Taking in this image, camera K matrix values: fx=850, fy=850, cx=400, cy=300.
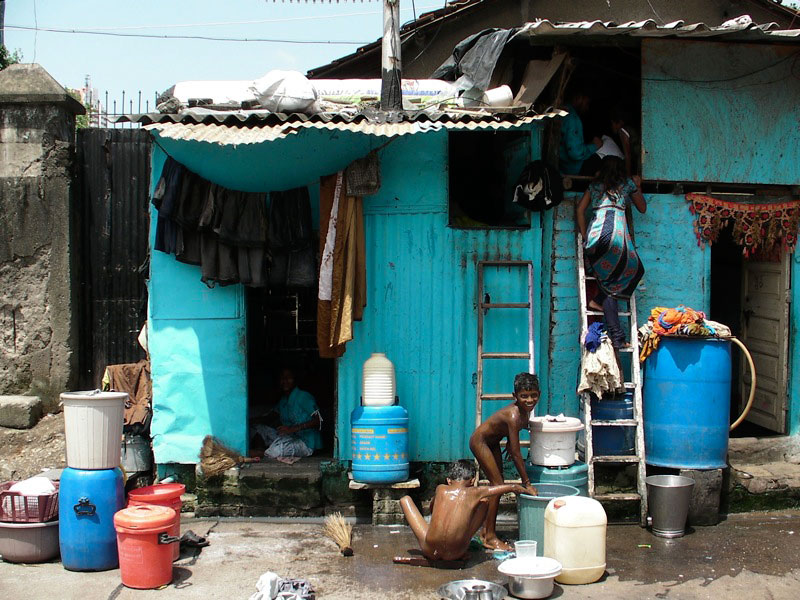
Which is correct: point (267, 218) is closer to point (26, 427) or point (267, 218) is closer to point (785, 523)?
point (26, 427)

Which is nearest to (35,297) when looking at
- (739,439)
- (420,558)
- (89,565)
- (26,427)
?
(26,427)

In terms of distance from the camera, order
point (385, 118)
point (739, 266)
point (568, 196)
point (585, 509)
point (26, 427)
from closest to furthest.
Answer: point (585, 509) < point (385, 118) < point (568, 196) < point (26, 427) < point (739, 266)

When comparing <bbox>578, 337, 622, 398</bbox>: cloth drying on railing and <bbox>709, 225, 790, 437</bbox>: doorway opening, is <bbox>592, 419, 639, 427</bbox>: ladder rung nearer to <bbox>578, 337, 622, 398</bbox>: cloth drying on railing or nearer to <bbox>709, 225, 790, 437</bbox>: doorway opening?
<bbox>578, 337, 622, 398</bbox>: cloth drying on railing

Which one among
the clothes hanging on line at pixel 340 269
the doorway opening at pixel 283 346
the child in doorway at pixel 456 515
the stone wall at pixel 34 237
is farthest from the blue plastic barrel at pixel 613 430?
the stone wall at pixel 34 237

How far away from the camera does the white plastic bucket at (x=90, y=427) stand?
6.16 metres

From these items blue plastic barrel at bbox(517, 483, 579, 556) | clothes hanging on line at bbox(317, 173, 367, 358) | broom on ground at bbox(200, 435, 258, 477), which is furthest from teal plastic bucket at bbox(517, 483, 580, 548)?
broom on ground at bbox(200, 435, 258, 477)

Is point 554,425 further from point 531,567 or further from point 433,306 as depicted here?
point 433,306

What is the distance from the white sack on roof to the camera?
7398 mm

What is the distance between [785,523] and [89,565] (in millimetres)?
5847

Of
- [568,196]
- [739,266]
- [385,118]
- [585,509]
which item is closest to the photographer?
[585,509]

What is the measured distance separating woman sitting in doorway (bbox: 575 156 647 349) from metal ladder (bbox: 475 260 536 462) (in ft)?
1.96

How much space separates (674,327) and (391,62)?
3.48 meters

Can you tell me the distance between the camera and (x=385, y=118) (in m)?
7.28

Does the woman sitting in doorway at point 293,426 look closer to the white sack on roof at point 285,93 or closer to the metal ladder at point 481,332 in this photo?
the metal ladder at point 481,332
